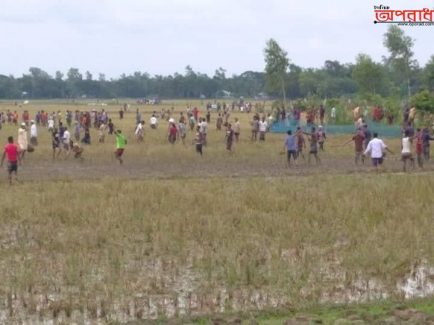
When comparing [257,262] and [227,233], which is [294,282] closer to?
[257,262]

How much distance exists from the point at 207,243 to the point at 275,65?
50836mm

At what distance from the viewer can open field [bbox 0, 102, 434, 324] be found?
10352 millimetres

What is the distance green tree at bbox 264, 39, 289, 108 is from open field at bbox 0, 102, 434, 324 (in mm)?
38998

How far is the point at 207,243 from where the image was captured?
45.3 feet

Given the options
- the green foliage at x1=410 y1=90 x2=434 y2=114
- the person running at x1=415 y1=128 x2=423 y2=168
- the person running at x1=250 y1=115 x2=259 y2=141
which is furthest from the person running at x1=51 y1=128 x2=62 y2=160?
the green foliage at x1=410 y1=90 x2=434 y2=114

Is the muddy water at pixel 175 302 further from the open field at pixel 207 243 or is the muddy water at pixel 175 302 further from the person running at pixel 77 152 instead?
the person running at pixel 77 152

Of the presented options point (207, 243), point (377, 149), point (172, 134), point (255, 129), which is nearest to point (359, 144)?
point (377, 149)

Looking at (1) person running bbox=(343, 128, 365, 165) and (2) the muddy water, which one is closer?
(2) the muddy water

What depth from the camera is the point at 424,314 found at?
9188 millimetres

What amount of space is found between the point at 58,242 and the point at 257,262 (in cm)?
349

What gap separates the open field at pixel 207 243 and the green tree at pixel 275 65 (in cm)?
3900

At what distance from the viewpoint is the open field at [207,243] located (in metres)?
10.4

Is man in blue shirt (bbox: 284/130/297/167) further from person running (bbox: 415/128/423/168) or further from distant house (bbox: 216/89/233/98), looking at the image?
distant house (bbox: 216/89/233/98)

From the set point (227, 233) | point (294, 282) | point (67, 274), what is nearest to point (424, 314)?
point (294, 282)
